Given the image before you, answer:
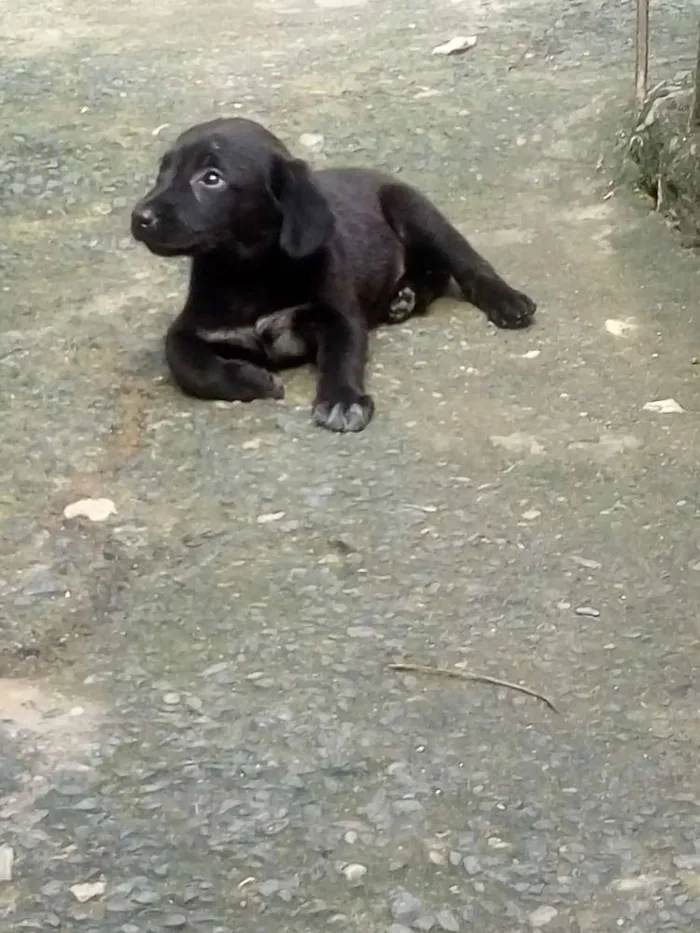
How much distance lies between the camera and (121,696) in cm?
240

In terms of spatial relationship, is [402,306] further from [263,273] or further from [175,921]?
[175,921]

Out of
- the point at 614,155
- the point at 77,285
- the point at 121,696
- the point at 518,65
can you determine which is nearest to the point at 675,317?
the point at 614,155

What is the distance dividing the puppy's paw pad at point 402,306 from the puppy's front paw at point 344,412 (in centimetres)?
60

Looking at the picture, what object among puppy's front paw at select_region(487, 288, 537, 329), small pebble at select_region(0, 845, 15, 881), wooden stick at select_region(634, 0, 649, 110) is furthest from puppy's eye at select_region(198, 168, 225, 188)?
wooden stick at select_region(634, 0, 649, 110)

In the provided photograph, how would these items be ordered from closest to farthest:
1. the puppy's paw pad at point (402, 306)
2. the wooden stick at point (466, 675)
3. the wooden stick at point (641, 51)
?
1. the wooden stick at point (466, 675)
2. the puppy's paw pad at point (402, 306)
3. the wooden stick at point (641, 51)

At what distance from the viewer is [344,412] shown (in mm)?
3262

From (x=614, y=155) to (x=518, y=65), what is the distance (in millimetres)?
1233

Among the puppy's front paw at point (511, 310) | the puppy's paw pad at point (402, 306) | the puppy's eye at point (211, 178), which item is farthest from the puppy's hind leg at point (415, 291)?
the puppy's eye at point (211, 178)

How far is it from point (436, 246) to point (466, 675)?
182cm

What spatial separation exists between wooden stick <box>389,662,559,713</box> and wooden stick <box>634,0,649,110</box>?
3.17 meters

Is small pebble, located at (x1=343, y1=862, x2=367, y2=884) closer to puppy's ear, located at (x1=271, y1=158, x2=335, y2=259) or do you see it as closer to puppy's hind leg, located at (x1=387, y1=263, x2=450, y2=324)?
puppy's ear, located at (x1=271, y1=158, x2=335, y2=259)

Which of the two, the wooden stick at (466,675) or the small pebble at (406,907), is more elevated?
the small pebble at (406,907)

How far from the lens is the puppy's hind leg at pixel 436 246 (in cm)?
387

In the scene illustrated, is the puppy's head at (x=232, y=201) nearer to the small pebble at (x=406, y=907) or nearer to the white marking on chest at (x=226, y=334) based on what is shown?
the white marking on chest at (x=226, y=334)
